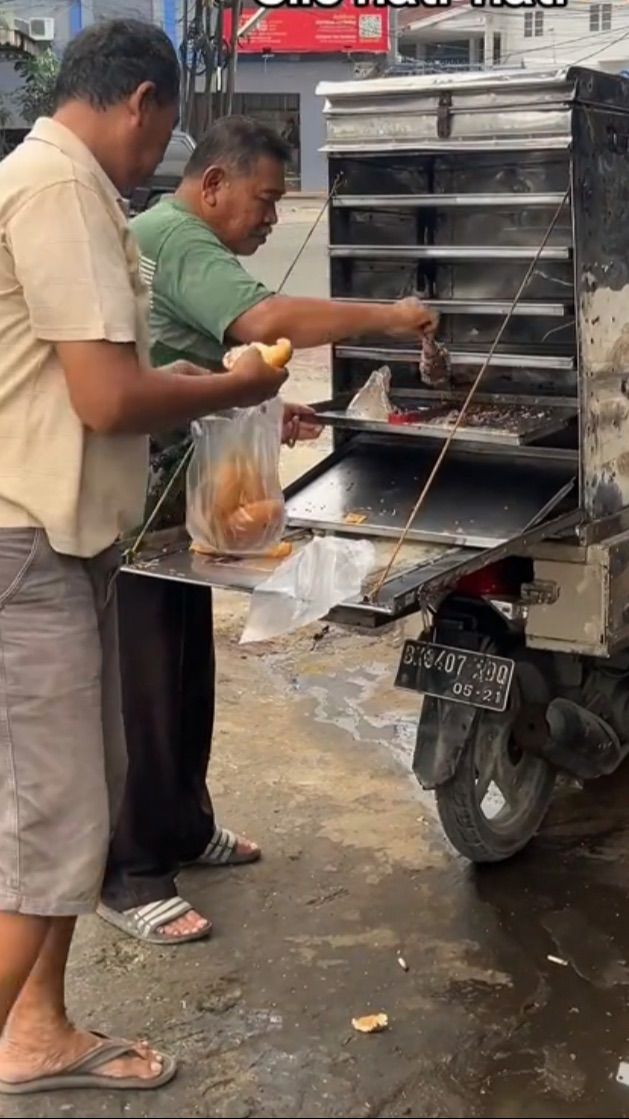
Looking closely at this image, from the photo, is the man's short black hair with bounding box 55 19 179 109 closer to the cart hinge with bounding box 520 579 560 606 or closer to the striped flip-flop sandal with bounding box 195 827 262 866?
the cart hinge with bounding box 520 579 560 606

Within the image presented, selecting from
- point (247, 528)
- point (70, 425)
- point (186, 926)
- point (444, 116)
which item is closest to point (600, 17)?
point (444, 116)

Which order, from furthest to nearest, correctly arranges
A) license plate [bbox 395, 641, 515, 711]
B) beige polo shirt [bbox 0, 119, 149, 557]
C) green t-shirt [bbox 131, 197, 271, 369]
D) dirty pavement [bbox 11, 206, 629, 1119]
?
license plate [bbox 395, 641, 515, 711]
green t-shirt [bbox 131, 197, 271, 369]
dirty pavement [bbox 11, 206, 629, 1119]
beige polo shirt [bbox 0, 119, 149, 557]

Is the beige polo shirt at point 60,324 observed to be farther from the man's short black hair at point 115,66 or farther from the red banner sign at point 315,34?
the red banner sign at point 315,34

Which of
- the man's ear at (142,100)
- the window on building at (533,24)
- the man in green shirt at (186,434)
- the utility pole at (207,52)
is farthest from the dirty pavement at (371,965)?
the window on building at (533,24)

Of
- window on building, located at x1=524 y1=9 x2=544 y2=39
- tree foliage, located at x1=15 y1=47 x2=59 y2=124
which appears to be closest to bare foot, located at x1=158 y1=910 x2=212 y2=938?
tree foliage, located at x1=15 y1=47 x2=59 y2=124

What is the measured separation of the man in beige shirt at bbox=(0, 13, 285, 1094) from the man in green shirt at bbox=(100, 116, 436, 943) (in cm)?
47

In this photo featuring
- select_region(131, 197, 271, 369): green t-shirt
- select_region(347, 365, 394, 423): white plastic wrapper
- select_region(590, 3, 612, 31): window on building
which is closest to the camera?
select_region(131, 197, 271, 369): green t-shirt

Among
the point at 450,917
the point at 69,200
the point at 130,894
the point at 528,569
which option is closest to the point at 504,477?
the point at 528,569

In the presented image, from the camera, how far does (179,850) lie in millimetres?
3533

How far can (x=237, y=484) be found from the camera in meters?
3.12

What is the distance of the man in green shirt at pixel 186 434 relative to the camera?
2.93m

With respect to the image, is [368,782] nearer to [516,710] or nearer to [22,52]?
[516,710]

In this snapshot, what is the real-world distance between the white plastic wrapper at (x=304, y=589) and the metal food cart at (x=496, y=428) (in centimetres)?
9

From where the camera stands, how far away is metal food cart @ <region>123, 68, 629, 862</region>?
3150 millimetres
